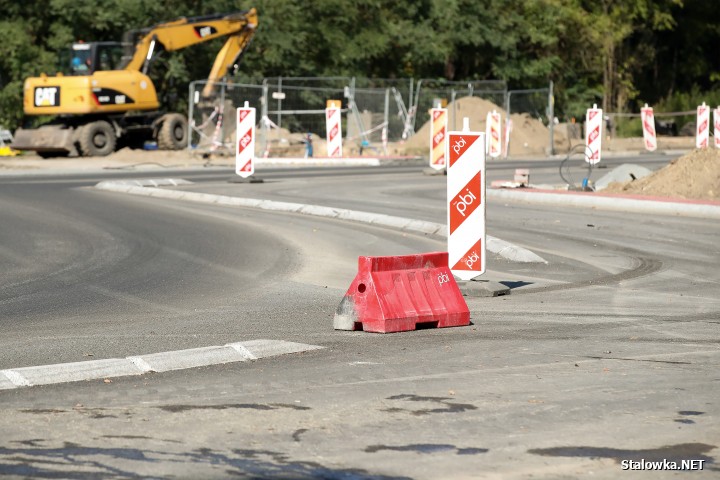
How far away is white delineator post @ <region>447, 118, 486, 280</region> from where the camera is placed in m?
11.3

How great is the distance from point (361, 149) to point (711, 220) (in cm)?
2358

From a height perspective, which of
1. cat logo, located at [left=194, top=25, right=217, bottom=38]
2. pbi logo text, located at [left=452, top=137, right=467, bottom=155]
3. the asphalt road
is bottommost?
the asphalt road

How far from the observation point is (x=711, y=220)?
20031mm

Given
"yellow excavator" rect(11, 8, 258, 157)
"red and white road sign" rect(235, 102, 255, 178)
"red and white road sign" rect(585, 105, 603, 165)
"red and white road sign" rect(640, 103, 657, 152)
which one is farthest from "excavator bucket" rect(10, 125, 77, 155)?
"red and white road sign" rect(640, 103, 657, 152)

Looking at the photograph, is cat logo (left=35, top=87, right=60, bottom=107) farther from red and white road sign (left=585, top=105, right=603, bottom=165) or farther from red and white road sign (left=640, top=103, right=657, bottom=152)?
red and white road sign (left=640, top=103, right=657, bottom=152)

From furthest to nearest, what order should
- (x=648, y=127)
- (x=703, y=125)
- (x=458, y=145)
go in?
1. (x=648, y=127)
2. (x=703, y=125)
3. (x=458, y=145)

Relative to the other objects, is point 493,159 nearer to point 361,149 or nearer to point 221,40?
point 361,149

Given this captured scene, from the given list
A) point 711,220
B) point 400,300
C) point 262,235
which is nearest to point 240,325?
point 400,300

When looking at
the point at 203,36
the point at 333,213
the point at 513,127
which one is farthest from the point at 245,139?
the point at 513,127

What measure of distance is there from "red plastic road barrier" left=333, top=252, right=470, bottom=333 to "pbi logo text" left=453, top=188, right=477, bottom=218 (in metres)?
1.43

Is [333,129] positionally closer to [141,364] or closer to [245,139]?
[245,139]

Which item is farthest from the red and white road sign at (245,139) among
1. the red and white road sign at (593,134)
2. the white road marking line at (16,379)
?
the white road marking line at (16,379)

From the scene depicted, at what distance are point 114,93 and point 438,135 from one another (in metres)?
14.4

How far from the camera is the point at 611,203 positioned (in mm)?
22438
